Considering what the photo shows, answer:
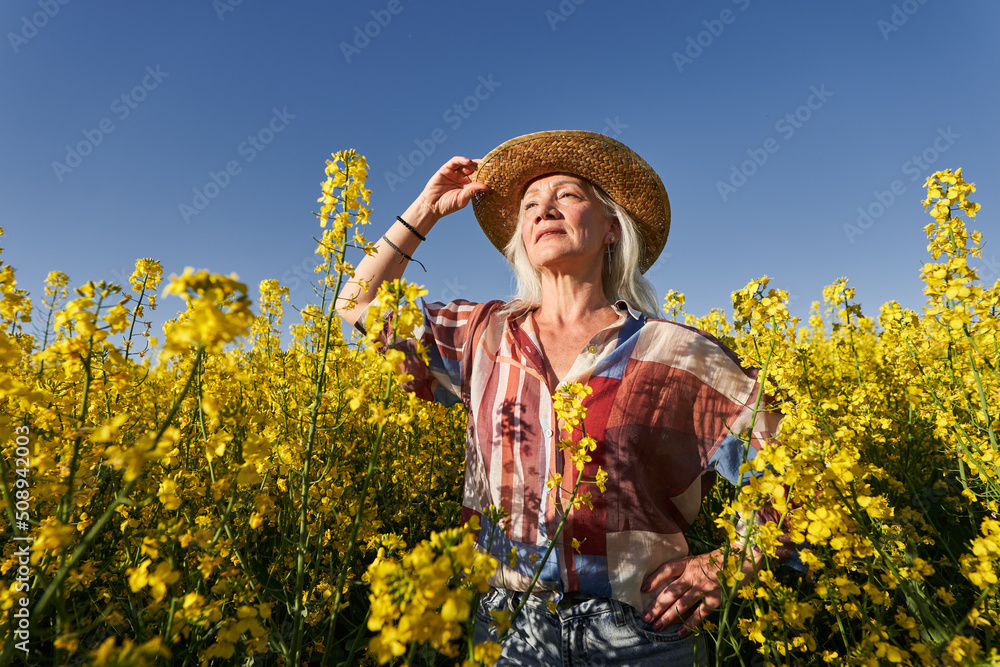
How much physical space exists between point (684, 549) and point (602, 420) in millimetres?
606

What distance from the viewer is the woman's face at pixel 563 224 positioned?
2213 mm

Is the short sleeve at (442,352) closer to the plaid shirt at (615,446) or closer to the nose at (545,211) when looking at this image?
the plaid shirt at (615,446)

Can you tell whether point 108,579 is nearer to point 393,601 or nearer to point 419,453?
point 419,453

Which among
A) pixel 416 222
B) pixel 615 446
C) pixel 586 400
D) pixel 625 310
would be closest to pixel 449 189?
pixel 416 222

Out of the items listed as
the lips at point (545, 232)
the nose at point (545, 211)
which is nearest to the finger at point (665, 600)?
the lips at point (545, 232)

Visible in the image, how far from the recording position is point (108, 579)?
1.92 metres

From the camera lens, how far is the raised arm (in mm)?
2301

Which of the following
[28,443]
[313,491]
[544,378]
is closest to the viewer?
[28,443]

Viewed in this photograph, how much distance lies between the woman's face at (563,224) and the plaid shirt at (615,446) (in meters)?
0.38

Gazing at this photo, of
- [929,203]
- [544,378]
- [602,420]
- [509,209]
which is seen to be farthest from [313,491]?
[929,203]

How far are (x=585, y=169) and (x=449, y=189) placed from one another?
2.40ft

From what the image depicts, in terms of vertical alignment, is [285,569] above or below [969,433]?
below

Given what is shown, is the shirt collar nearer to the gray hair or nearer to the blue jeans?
the gray hair

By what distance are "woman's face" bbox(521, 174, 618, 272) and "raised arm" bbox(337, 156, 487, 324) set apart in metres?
0.37
